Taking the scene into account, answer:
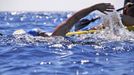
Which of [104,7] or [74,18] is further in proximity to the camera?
[74,18]

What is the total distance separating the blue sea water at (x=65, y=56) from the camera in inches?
262

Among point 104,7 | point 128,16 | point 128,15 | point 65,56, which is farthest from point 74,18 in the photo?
point 128,15

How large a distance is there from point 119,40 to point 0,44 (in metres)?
2.49

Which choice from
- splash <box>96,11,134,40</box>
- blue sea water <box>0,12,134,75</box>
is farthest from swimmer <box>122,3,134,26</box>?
blue sea water <box>0,12,134,75</box>

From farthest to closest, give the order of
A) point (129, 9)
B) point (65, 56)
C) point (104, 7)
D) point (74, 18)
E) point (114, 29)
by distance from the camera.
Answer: point (129, 9) → point (114, 29) → point (74, 18) → point (104, 7) → point (65, 56)

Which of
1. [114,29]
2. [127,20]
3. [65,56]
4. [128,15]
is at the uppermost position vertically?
[128,15]

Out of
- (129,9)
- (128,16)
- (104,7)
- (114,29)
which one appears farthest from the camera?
(129,9)

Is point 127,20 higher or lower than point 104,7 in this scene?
lower

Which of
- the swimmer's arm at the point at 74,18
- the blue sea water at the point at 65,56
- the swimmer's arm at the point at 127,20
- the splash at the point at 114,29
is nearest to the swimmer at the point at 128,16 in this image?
the swimmer's arm at the point at 127,20

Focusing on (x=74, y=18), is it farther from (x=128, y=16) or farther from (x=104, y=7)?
(x=128, y=16)

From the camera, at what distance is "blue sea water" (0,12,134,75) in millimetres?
6660

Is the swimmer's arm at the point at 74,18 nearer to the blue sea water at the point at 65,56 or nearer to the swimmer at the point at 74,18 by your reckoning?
the swimmer at the point at 74,18

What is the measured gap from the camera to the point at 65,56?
764 centimetres

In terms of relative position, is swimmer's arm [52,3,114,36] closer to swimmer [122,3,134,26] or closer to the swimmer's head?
swimmer [122,3,134,26]
